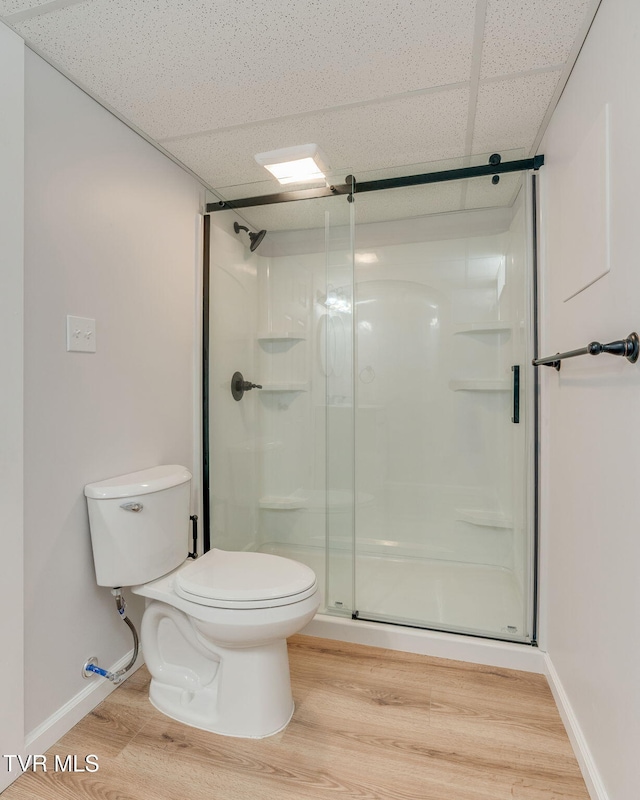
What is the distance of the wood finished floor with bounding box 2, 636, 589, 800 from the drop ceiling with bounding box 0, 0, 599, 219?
205 centimetres

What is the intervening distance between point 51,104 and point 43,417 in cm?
97

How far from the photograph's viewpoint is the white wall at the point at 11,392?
1225 mm

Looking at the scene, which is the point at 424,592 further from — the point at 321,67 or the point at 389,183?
the point at 321,67

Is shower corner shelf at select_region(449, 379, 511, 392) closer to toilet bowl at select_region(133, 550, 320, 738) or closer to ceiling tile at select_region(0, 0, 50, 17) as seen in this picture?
toilet bowl at select_region(133, 550, 320, 738)

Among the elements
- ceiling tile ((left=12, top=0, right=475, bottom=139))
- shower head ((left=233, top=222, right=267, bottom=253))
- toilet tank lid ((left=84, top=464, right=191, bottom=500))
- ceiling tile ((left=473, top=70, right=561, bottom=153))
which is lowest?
toilet tank lid ((left=84, top=464, right=191, bottom=500))

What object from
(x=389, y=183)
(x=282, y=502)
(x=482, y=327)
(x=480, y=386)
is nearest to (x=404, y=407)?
(x=480, y=386)

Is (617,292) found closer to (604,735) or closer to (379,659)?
(604,735)

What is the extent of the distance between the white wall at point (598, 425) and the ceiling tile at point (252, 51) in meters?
0.43

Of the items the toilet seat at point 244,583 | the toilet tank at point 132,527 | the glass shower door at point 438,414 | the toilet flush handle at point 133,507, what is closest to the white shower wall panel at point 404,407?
the glass shower door at point 438,414

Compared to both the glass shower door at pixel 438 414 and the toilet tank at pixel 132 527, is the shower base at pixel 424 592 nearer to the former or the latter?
the glass shower door at pixel 438 414

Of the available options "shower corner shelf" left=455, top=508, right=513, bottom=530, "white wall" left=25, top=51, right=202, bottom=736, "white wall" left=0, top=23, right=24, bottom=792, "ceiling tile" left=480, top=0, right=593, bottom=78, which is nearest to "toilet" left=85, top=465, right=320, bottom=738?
"white wall" left=25, top=51, right=202, bottom=736

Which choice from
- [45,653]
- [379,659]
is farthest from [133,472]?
[379,659]

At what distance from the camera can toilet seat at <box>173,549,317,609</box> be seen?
1.39 metres

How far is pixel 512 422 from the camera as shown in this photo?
2.07 m
